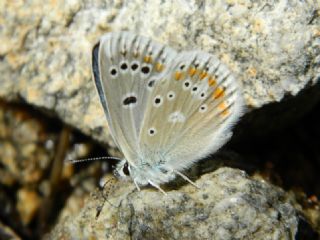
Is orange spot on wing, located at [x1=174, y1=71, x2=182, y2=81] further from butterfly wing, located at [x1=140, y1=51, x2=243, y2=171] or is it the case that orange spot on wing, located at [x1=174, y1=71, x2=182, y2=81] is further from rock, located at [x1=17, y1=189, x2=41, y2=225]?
rock, located at [x1=17, y1=189, x2=41, y2=225]

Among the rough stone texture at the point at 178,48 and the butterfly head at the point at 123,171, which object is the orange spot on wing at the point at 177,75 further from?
the butterfly head at the point at 123,171

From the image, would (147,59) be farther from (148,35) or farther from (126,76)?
(148,35)

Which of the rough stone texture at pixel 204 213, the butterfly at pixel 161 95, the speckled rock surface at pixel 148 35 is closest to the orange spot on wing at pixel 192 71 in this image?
the butterfly at pixel 161 95

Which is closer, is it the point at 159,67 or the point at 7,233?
the point at 159,67

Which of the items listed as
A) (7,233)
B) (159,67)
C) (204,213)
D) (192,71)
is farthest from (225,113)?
(7,233)

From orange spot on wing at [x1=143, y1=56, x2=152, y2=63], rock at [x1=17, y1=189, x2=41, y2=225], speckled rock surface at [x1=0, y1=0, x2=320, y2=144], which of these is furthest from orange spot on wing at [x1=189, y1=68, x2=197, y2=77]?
rock at [x1=17, y1=189, x2=41, y2=225]

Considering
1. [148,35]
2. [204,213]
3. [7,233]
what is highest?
[148,35]

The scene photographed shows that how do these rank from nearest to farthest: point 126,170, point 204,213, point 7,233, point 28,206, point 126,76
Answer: point 204,213, point 126,76, point 126,170, point 7,233, point 28,206

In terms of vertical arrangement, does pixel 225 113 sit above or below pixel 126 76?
above

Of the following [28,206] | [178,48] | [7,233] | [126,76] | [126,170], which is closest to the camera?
[126,76]
